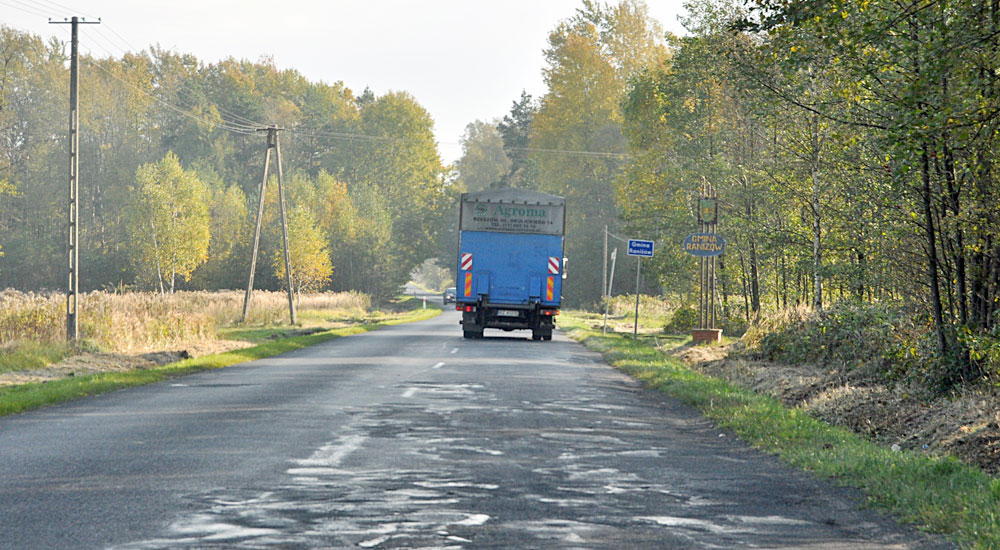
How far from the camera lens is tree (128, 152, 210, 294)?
2625 inches

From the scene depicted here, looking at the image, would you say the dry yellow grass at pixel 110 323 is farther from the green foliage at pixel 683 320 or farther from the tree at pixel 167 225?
the tree at pixel 167 225

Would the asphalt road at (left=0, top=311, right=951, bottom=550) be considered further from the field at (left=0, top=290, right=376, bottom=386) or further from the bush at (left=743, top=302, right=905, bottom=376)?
the field at (left=0, top=290, right=376, bottom=386)

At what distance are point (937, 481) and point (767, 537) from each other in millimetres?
2480

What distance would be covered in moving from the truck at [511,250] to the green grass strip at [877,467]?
1647 centimetres

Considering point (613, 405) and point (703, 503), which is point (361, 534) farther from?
point (613, 405)

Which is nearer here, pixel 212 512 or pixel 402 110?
pixel 212 512

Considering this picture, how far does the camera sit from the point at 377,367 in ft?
70.0

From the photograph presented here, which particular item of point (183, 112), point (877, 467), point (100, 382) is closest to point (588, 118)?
point (183, 112)

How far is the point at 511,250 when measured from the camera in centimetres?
3266

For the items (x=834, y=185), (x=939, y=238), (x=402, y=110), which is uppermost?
(x=402, y=110)

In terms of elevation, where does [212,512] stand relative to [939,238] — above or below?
below

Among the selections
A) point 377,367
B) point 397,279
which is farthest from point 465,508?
point 397,279

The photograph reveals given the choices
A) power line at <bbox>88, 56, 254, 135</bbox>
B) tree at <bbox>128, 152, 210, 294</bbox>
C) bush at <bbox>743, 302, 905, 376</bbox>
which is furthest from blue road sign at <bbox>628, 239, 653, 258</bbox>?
power line at <bbox>88, 56, 254, 135</bbox>

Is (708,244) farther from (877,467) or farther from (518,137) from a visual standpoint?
(518,137)
